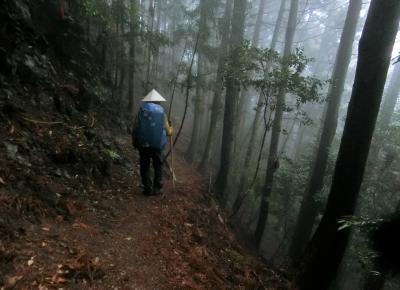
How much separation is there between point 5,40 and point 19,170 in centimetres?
300

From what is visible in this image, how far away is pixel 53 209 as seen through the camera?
183 inches

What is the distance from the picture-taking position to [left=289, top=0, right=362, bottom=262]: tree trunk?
Result: 11.0 meters

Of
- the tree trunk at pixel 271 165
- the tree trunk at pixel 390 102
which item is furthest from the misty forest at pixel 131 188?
the tree trunk at pixel 390 102

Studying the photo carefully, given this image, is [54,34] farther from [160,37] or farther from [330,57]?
[330,57]

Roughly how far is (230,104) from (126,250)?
761cm

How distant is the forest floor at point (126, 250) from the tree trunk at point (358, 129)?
4.16 feet

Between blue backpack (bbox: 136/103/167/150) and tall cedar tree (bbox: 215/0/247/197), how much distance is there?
407cm

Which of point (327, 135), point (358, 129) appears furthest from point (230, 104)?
point (358, 129)

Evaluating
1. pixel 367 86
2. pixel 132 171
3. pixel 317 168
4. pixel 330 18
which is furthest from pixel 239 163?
pixel 330 18

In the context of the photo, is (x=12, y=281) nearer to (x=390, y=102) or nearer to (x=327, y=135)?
(x=327, y=135)

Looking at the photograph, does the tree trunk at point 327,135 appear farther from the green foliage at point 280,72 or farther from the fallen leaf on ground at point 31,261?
the fallen leaf on ground at point 31,261

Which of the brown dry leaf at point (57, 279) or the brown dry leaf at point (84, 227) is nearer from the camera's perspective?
the brown dry leaf at point (57, 279)

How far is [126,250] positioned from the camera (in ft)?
14.9

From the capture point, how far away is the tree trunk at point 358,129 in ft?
16.6
